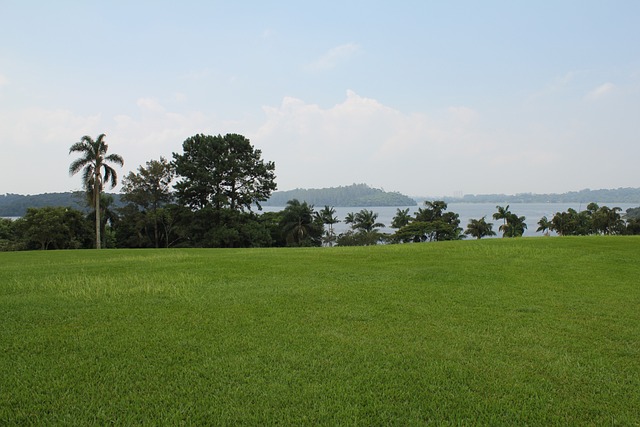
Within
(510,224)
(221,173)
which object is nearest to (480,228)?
(510,224)

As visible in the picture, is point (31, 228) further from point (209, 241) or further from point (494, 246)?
point (494, 246)

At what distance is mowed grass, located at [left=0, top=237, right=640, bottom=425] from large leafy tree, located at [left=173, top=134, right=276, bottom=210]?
89.5ft

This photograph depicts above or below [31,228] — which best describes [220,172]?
above

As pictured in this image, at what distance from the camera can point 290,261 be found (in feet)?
41.9

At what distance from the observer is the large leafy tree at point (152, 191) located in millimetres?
40406

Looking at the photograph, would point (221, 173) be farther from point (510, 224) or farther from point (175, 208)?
point (510, 224)

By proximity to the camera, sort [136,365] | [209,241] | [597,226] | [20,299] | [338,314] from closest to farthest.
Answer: [136,365] → [338,314] → [20,299] → [209,241] → [597,226]

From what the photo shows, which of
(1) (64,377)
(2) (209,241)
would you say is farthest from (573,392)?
(2) (209,241)

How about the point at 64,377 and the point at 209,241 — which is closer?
the point at 64,377

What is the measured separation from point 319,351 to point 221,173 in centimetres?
3382

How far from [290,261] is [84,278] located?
5919 mm

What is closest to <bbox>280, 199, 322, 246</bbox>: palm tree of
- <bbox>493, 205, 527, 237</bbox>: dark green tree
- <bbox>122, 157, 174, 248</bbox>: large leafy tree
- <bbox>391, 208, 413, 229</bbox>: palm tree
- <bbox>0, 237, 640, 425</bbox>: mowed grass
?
<bbox>122, 157, 174, 248</bbox>: large leafy tree

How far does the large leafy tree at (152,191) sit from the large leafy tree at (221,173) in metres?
4.33

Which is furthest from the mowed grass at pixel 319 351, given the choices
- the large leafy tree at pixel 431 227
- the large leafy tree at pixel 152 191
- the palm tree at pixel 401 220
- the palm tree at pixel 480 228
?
the palm tree at pixel 480 228
